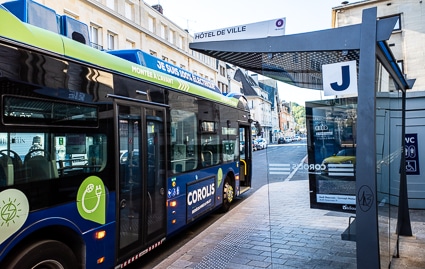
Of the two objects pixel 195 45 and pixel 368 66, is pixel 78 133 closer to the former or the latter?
pixel 195 45

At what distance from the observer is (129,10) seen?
96.3 ft

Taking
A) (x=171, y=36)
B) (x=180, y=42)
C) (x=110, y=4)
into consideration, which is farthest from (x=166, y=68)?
(x=180, y=42)

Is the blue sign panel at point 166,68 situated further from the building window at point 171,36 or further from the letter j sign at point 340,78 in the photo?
the building window at point 171,36

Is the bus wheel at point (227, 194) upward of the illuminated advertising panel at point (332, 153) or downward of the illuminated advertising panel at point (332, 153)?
downward

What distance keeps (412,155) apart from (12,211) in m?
8.06

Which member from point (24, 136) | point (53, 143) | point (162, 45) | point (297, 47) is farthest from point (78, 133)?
point (162, 45)

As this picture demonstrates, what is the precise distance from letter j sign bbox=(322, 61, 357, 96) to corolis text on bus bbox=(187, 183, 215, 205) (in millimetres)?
3613

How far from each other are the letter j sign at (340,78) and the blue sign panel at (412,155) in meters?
5.54

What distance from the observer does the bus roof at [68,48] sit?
2951 millimetres

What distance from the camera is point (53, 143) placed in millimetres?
3295

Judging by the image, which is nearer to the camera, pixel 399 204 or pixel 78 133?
pixel 78 133

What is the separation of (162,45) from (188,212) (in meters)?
30.3

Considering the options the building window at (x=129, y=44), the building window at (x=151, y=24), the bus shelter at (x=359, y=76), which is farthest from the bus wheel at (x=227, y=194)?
the building window at (x=151, y=24)

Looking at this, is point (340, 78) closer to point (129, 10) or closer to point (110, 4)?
point (110, 4)
